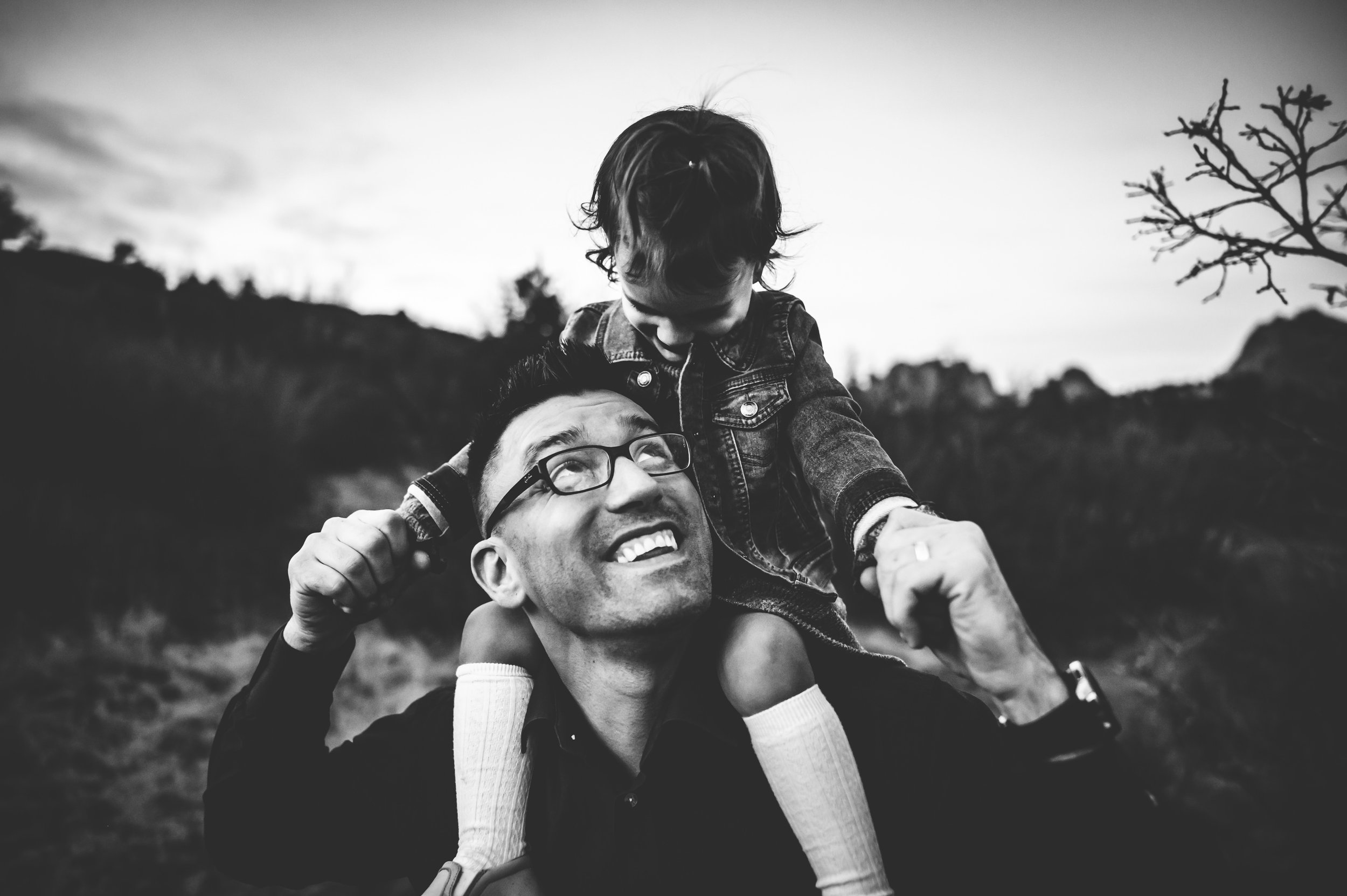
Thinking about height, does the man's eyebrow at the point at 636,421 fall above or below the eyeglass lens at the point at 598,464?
above

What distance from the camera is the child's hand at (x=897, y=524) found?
4.49ft

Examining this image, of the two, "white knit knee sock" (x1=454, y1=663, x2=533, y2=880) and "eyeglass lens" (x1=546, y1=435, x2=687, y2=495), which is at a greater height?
"eyeglass lens" (x1=546, y1=435, x2=687, y2=495)

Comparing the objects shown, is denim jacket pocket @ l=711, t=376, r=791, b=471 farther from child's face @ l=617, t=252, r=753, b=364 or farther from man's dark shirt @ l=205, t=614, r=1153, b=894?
man's dark shirt @ l=205, t=614, r=1153, b=894

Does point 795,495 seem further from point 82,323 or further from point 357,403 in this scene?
point 82,323

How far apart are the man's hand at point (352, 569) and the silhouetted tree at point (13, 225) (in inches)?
420

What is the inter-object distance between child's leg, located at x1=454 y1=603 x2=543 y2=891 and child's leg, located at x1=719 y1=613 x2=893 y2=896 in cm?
55

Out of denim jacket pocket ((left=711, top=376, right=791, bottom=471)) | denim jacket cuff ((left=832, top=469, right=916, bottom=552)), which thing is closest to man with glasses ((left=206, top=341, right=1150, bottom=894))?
denim jacket pocket ((left=711, top=376, right=791, bottom=471))

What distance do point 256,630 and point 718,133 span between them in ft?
18.0

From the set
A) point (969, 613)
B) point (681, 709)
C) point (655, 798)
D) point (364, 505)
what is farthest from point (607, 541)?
point (364, 505)

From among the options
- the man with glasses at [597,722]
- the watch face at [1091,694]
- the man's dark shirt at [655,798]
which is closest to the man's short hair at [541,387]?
the man with glasses at [597,722]

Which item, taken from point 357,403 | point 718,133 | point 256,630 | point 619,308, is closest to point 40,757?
point 256,630

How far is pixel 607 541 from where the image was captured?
1717 mm

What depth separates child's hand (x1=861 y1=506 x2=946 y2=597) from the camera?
1.37 metres

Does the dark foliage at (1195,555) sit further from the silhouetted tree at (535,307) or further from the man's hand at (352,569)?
the silhouetted tree at (535,307)
